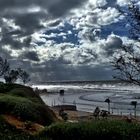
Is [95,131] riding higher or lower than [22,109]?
lower

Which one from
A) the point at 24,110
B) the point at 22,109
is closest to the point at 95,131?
the point at 24,110

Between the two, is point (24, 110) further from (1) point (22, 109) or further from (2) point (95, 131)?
(2) point (95, 131)

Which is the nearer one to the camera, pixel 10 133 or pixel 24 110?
pixel 10 133

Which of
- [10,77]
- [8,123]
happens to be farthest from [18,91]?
[10,77]

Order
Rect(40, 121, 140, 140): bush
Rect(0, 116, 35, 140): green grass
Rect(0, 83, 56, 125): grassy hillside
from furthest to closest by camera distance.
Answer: Rect(0, 83, 56, 125): grassy hillside → Rect(40, 121, 140, 140): bush → Rect(0, 116, 35, 140): green grass

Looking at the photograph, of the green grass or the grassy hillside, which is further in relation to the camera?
the grassy hillside

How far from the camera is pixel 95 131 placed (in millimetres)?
14727

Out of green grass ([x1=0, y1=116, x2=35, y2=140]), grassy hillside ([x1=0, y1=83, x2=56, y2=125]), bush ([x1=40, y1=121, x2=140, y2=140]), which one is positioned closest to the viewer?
green grass ([x1=0, y1=116, x2=35, y2=140])

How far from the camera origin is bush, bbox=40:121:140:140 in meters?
14.6

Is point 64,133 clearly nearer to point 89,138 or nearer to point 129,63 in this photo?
point 89,138

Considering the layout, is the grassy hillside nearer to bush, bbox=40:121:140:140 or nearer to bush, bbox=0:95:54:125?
bush, bbox=0:95:54:125

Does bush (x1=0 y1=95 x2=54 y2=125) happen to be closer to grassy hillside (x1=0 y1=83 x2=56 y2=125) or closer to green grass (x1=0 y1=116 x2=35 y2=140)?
grassy hillside (x1=0 y1=83 x2=56 y2=125)

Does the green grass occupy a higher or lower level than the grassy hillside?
lower

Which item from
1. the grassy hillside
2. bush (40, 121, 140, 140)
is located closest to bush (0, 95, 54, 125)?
the grassy hillside
